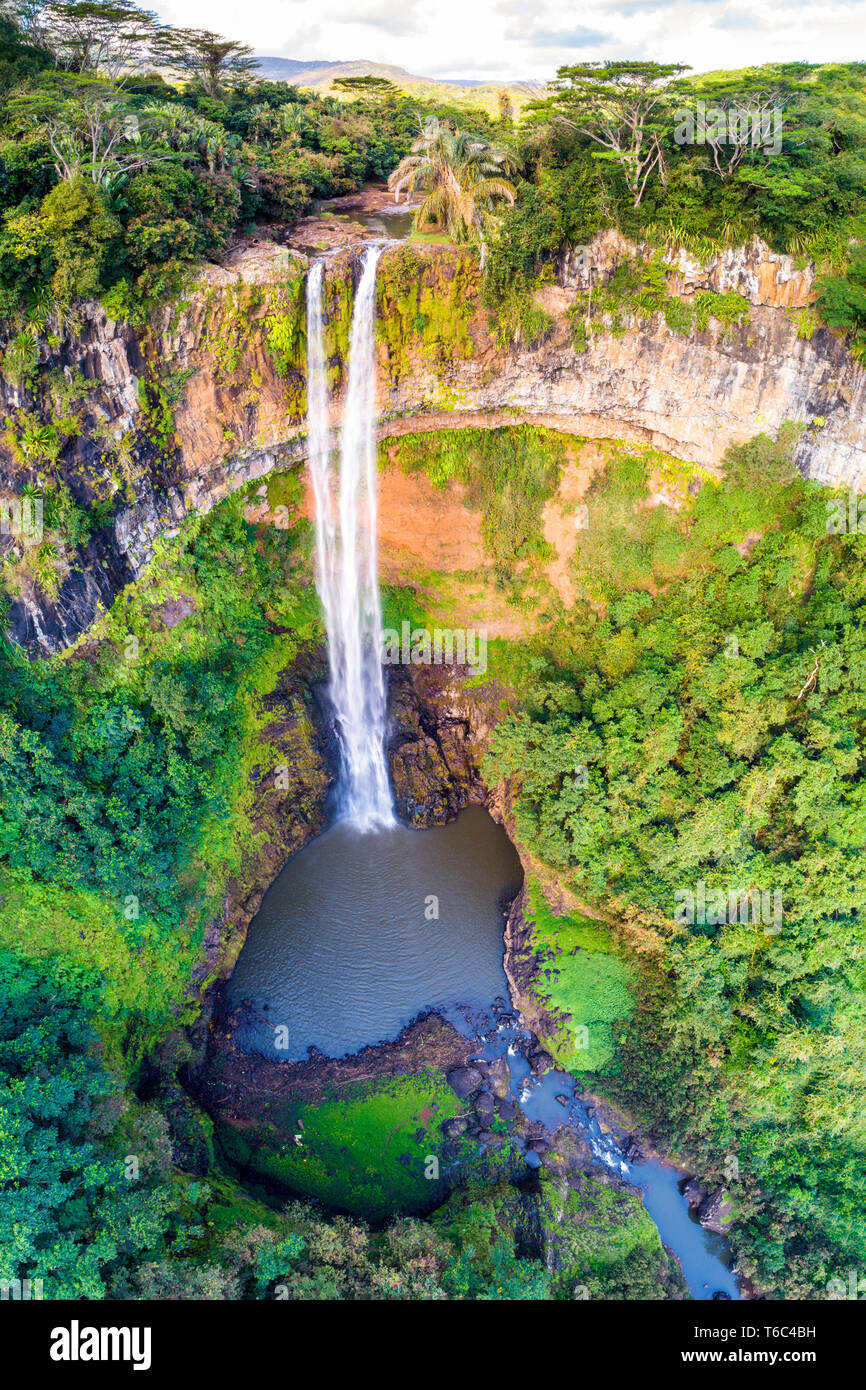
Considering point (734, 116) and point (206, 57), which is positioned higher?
point (206, 57)

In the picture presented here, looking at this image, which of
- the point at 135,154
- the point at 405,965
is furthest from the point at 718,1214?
the point at 135,154

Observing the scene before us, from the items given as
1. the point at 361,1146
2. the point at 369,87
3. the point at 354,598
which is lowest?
the point at 361,1146

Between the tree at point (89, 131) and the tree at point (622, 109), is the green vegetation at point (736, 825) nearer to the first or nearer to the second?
the tree at point (622, 109)

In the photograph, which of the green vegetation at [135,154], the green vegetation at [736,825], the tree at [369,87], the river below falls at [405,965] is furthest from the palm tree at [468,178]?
the river below falls at [405,965]

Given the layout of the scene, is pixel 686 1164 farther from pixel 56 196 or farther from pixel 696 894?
pixel 56 196

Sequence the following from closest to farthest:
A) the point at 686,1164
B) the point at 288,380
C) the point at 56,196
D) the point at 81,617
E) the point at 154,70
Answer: the point at 56,196
the point at 686,1164
the point at 81,617
the point at 288,380
the point at 154,70

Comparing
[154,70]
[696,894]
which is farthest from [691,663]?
[154,70]

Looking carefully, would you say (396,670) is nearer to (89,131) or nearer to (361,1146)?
(361,1146)
